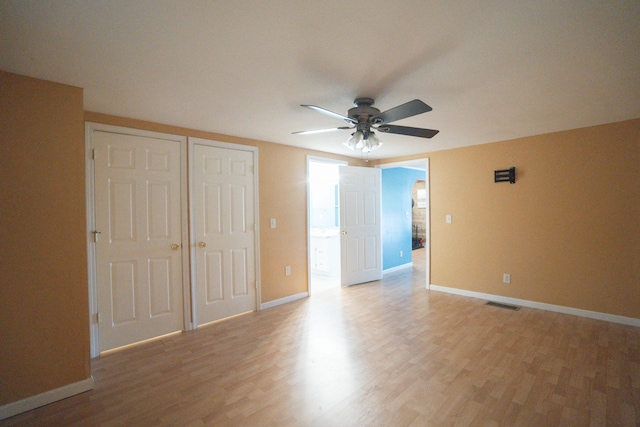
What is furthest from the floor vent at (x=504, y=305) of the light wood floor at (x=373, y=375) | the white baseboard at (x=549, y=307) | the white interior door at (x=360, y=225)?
the white interior door at (x=360, y=225)

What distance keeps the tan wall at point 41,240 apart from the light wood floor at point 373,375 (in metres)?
0.31

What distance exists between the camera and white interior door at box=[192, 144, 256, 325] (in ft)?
11.2

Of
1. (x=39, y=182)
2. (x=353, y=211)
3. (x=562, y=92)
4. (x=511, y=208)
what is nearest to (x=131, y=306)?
(x=39, y=182)

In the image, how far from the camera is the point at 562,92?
238cm

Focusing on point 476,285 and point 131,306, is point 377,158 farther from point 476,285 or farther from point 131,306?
point 131,306

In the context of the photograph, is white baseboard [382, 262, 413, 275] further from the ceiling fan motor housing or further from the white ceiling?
the ceiling fan motor housing

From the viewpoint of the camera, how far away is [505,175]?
4039 millimetres

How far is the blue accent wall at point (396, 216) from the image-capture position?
241 inches

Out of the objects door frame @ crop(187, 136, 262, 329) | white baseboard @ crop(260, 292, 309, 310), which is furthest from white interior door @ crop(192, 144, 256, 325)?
white baseboard @ crop(260, 292, 309, 310)

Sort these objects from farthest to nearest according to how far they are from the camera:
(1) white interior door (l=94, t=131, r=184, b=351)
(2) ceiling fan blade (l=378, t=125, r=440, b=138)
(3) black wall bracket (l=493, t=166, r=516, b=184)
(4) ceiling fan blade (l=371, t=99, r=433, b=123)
Result: (3) black wall bracket (l=493, t=166, r=516, b=184) < (1) white interior door (l=94, t=131, r=184, b=351) < (2) ceiling fan blade (l=378, t=125, r=440, b=138) < (4) ceiling fan blade (l=371, t=99, r=433, b=123)

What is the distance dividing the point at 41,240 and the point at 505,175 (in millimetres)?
5060

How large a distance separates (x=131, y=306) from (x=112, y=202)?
3.52ft

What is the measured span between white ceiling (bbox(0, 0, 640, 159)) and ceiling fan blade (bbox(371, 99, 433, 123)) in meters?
0.24

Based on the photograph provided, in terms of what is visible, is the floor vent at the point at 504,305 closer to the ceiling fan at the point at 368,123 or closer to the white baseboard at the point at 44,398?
the ceiling fan at the point at 368,123
